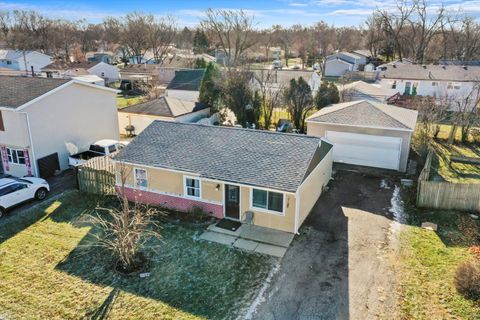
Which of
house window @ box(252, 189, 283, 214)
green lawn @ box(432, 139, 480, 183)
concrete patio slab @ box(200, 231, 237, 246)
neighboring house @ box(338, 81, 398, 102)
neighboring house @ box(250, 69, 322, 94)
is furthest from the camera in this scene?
neighboring house @ box(250, 69, 322, 94)

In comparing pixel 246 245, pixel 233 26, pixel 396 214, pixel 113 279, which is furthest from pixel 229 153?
pixel 233 26

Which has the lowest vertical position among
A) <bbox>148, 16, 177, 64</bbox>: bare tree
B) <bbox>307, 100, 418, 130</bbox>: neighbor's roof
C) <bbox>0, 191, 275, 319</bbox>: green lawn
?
<bbox>0, 191, 275, 319</bbox>: green lawn

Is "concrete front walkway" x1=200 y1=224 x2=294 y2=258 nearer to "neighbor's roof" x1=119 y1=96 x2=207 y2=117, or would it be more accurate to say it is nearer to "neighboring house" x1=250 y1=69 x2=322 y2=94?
"neighbor's roof" x1=119 y1=96 x2=207 y2=117

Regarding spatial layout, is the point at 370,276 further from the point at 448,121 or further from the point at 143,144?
the point at 448,121

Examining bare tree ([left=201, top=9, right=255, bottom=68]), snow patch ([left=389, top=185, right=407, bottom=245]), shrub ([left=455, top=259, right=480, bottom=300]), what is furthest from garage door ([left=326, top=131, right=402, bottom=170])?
bare tree ([left=201, top=9, right=255, bottom=68])

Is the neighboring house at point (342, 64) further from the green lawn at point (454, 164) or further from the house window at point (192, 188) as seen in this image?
the house window at point (192, 188)

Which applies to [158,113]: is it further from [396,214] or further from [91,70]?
[91,70]
